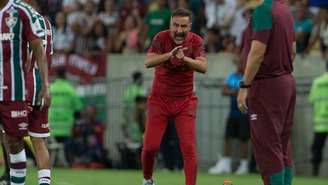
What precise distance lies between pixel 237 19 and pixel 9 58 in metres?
13.8

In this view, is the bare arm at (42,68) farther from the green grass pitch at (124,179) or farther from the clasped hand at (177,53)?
the green grass pitch at (124,179)

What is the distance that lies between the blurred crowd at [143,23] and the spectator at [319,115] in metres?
1.08

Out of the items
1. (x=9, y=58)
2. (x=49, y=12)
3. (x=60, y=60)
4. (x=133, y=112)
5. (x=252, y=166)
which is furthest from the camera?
(x=49, y=12)

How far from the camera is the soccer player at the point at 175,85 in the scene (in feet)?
50.1

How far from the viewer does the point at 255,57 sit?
12.8 m

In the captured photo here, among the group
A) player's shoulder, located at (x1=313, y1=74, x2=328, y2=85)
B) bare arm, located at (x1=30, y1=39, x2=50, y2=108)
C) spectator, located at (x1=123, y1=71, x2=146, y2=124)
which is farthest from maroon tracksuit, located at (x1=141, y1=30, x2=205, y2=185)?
spectator, located at (x1=123, y1=71, x2=146, y2=124)

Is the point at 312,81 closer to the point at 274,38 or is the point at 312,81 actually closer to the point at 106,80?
the point at 106,80

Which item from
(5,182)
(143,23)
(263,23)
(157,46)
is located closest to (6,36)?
(263,23)

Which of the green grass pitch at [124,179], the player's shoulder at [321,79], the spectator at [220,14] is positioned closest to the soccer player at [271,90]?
the green grass pitch at [124,179]

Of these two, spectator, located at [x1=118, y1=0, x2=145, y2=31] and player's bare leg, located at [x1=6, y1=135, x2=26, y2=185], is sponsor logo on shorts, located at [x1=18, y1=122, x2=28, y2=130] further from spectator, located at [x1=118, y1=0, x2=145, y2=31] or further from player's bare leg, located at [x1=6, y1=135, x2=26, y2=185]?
spectator, located at [x1=118, y1=0, x2=145, y2=31]

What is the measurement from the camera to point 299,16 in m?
25.0

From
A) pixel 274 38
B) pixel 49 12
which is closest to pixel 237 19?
pixel 49 12

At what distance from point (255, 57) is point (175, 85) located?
2.97 meters

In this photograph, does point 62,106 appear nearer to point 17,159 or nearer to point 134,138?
point 134,138
